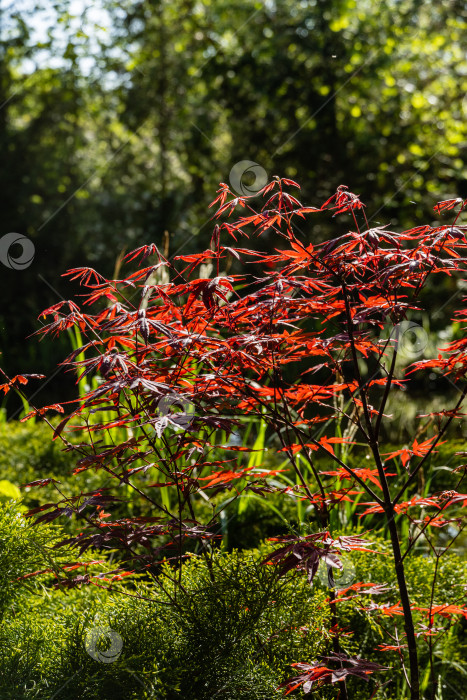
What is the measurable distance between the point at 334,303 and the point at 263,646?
820 mm

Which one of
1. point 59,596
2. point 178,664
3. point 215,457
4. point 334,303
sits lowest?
point 215,457

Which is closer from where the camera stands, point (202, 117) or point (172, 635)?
point (172, 635)

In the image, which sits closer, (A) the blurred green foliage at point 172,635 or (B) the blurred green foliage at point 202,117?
(A) the blurred green foliage at point 172,635

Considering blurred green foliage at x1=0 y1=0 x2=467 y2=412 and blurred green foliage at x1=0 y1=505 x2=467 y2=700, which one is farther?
blurred green foliage at x1=0 y1=0 x2=467 y2=412

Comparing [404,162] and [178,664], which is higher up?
[178,664]

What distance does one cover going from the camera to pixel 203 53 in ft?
31.3

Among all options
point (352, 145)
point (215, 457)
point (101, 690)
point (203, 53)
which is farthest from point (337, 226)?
point (101, 690)

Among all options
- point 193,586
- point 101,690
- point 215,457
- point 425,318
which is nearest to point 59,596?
point 193,586

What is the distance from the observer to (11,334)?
31.4ft

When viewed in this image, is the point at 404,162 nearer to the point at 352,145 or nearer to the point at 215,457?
the point at 352,145

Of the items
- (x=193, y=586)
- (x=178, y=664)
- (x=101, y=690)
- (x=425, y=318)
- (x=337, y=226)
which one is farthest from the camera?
(x=337, y=226)

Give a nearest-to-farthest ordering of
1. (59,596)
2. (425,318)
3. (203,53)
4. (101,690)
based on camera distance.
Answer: (101,690) < (59,596) < (425,318) < (203,53)

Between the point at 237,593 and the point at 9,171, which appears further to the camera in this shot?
the point at 9,171

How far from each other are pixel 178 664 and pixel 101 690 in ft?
0.61
